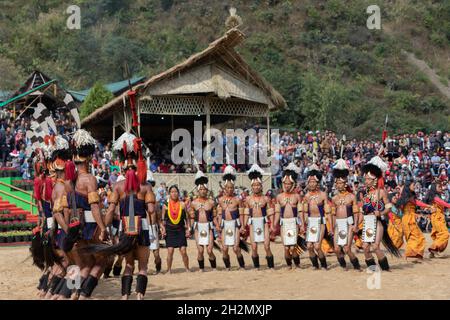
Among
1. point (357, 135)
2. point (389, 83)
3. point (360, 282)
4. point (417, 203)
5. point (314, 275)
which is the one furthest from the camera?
point (389, 83)

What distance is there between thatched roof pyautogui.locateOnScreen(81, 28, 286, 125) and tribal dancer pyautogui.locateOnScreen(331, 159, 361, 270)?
12384 mm

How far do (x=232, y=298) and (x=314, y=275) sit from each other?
3.05m

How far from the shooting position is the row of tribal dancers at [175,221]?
1161cm

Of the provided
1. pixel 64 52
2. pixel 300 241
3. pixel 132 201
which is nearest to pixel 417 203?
pixel 300 241

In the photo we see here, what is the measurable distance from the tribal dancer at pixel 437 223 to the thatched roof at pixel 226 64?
37.0 ft

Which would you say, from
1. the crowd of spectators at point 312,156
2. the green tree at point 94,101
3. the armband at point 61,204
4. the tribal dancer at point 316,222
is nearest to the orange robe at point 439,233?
the tribal dancer at point 316,222

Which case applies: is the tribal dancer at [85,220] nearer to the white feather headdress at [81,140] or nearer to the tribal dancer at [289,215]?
the white feather headdress at [81,140]

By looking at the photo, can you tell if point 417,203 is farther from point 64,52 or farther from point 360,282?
point 64,52

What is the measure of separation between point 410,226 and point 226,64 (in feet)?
42.0

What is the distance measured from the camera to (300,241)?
16.2m

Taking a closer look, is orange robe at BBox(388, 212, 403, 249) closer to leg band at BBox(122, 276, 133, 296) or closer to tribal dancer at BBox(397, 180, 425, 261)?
tribal dancer at BBox(397, 180, 425, 261)

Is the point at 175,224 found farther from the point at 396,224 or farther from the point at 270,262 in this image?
the point at 396,224

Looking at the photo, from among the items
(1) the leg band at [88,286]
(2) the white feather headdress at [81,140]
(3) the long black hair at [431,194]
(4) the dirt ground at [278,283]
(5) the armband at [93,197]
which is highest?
(2) the white feather headdress at [81,140]

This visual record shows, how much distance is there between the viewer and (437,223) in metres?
17.7
